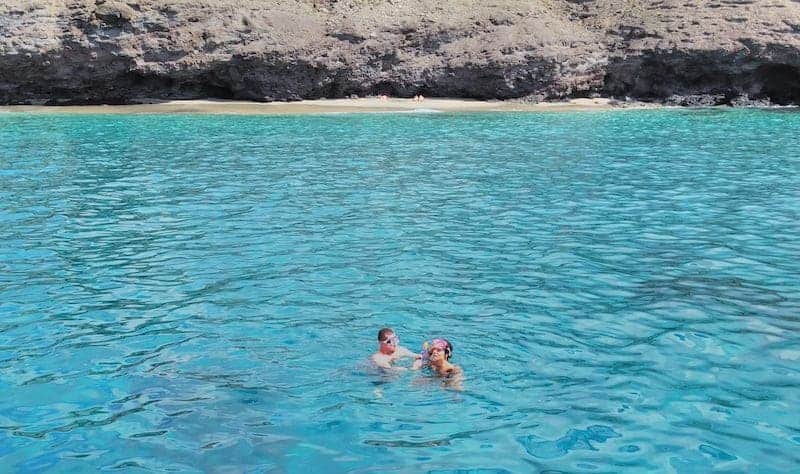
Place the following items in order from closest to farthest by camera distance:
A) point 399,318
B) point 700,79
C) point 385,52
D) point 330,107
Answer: point 399,318
point 330,107
point 385,52
point 700,79

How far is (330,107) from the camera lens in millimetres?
43750

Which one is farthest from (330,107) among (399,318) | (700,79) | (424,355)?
(424,355)

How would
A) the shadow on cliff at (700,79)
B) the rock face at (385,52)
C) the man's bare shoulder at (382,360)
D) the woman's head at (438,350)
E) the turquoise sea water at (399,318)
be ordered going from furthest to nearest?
the shadow on cliff at (700,79), the rock face at (385,52), the man's bare shoulder at (382,360), the woman's head at (438,350), the turquoise sea water at (399,318)

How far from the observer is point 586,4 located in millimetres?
51625

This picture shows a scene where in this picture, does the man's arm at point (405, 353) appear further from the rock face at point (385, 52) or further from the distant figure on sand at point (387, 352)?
the rock face at point (385, 52)

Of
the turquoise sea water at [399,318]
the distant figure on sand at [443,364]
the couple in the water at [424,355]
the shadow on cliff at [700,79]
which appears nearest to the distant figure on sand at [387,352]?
the couple in the water at [424,355]

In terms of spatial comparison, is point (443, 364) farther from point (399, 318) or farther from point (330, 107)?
point (330, 107)

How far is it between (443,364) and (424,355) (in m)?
0.29

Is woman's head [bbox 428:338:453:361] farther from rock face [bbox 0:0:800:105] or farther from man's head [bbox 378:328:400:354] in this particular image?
rock face [bbox 0:0:800:105]

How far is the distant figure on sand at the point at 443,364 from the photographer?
A: 25.6 ft

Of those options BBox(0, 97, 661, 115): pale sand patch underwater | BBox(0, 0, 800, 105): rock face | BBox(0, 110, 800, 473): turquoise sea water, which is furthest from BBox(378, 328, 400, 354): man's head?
BBox(0, 0, 800, 105): rock face

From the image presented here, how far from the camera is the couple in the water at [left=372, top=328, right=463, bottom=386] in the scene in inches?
309

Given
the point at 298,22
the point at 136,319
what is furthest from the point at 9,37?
the point at 136,319

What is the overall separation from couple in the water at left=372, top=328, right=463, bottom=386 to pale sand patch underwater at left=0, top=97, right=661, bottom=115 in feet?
111
